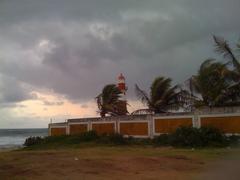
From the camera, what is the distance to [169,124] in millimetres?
27281

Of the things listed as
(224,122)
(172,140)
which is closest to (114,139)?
(172,140)

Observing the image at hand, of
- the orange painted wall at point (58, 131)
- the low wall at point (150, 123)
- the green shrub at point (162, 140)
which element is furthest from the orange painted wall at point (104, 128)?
the green shrub at point (162, 140)

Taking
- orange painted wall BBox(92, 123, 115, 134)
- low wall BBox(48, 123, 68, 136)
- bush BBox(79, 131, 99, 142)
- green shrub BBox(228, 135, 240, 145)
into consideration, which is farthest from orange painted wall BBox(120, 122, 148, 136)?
low wall BBox(48, 123, 68, 136)

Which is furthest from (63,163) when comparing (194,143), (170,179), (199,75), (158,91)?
(158,91)

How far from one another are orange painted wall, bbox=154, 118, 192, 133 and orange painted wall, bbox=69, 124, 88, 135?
8.95m

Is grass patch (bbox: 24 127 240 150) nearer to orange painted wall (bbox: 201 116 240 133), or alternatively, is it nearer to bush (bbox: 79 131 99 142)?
bush (bbox: 79 131 99 142)

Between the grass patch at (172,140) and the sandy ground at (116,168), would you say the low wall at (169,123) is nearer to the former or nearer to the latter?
the grass patch at (172,140)

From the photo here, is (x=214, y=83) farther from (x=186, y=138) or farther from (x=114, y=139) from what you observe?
(x=114, y=139)

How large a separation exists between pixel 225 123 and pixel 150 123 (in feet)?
18.8

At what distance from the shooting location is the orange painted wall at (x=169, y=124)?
26283 mm

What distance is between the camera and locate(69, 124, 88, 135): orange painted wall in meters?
35.6

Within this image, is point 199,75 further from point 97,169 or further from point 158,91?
point 97,169

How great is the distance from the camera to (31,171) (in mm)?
14086

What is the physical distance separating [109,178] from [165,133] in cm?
1476
